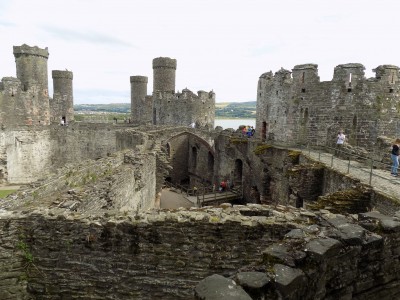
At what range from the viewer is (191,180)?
29.2 metres

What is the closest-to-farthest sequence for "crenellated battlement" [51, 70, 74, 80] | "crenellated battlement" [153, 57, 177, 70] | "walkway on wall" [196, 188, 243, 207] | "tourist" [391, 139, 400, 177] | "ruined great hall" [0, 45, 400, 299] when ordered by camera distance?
1. "ruined great hall" [0, 45, 400, 299]
2. "tourist" [391, 139, 400, 177]
3. "walkway on wall" [196, 188, 243, 207]
4. "crenellated battlement" [153, 57, 177, 70]
5. "crenellated battlement" [51, 70, 74, 80]

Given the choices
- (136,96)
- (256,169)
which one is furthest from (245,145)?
(136,96)

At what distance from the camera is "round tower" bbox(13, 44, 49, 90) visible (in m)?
27.5

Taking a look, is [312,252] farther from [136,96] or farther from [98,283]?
[136,96]

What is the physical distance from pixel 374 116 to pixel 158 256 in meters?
13.7

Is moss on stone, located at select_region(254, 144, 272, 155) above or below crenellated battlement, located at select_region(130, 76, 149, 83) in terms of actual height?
below

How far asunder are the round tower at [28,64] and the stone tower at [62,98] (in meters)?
8.95

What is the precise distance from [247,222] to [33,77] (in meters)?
28.2

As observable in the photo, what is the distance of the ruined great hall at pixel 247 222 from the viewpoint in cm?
321

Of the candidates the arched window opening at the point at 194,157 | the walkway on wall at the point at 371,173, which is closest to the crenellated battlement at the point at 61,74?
the arched window opening at the point at 194,157

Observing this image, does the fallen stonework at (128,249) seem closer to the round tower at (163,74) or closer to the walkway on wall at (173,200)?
the walkway on wall at (173,200)

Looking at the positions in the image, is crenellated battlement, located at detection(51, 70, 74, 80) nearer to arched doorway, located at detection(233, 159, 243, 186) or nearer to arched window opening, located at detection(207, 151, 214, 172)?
arched window opening, located at detection(207, 151, 214, 172)

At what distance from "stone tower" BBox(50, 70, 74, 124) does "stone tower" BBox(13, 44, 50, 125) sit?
8.40 m

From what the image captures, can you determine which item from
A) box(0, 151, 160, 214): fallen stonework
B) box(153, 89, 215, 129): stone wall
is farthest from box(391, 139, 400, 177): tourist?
box(153, 89, 215, 129): stone wall
